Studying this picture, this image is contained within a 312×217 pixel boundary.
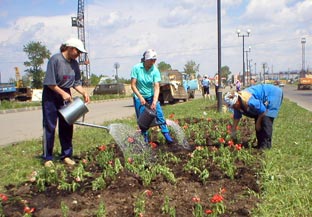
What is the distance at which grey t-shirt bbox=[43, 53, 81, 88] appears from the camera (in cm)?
515

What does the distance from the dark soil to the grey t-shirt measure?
1407 millimetres

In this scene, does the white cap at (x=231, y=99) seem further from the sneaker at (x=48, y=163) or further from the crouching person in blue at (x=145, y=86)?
the sneaker at (x=48, y=163)

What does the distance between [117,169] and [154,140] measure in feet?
7.85

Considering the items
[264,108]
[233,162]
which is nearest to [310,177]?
[233,162]

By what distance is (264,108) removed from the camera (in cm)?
579

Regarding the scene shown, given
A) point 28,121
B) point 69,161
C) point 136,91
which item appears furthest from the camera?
point 28,121

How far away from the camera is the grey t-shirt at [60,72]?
16.9 ft

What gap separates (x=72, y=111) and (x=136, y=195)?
182 cm

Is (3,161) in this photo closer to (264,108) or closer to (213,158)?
(213,158)

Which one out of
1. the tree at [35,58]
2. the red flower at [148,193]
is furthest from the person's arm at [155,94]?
the tree at [35,58]

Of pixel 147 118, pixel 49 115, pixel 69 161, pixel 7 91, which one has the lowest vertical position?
pixel 69 161

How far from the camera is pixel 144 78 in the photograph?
6.40 meters

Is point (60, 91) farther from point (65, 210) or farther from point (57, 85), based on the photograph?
point (65, 210)

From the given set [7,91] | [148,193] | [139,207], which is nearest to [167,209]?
[139,207]
